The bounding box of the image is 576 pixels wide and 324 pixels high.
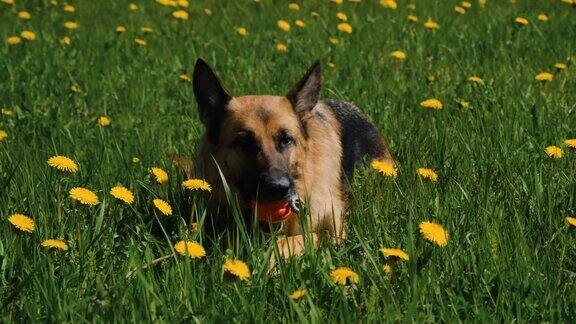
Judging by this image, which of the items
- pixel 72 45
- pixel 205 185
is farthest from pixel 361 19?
pixel 205 185

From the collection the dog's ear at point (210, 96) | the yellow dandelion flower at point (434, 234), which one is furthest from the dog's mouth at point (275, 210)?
the yellow dandelion flower at point (434, 234)

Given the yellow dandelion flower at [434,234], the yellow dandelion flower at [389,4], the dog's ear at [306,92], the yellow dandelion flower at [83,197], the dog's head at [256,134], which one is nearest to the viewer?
the yellow dandelion flower at [434,234]

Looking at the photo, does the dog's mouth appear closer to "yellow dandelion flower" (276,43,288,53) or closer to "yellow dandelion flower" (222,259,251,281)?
"yellow dandelion flower" (222,259,251,281)

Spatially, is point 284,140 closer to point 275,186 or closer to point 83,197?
point 275,186

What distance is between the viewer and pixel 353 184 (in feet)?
12.3

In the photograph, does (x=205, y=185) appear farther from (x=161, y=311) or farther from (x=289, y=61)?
(x=289, y=61)

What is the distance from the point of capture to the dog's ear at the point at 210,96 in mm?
3920

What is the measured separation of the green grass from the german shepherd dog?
204 millimetres

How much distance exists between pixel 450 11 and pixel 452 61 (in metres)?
1.84

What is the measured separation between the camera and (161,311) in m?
2.46

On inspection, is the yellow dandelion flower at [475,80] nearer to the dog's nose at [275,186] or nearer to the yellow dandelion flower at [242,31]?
the dog's nose at [275,186]

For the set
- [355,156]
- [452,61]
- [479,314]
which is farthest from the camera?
[452,61]

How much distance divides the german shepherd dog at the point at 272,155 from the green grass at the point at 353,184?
0.20 m

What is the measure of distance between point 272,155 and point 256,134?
13 cm
